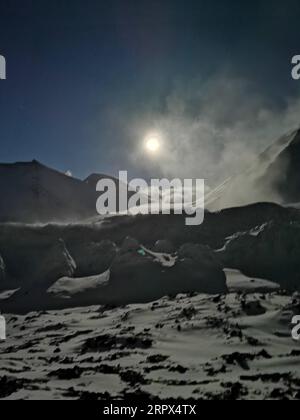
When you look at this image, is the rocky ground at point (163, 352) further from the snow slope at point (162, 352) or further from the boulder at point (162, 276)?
the boulder at point (162, 276)

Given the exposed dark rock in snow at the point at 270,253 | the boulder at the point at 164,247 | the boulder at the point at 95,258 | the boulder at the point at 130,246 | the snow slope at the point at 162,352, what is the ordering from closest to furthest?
the snow slope at the point at 162,352
the exposed dark rock in snow at the point at 270,253
the boulder at the point at 130,246
the boulder at the point at 95,258
the boulder at the point at 164,247

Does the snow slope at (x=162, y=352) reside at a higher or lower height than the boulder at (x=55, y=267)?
lower

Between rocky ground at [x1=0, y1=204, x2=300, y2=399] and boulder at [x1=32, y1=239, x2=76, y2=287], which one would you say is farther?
boulder at [x1=32, y1=239, x2=76, y2=287]

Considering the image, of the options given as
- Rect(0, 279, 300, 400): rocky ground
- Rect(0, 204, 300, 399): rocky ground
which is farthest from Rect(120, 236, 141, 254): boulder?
Rect(0, 279, 300, 400): rocky ground

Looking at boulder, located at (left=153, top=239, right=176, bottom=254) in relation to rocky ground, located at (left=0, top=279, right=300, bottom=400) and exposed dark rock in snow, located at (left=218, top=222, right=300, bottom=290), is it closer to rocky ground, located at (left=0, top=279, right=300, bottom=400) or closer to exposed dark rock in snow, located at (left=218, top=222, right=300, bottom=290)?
exposed dark rock in snow, located at (left=218, top=222, right=300, bottom=290)

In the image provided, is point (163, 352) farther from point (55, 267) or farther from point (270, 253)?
point (55, 267)

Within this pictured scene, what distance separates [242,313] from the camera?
92000mm

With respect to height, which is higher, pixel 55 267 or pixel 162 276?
pixel 55 267

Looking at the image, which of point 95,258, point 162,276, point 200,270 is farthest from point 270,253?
point 95,258

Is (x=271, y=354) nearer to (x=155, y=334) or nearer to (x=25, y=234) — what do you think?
(x=155, y=334)

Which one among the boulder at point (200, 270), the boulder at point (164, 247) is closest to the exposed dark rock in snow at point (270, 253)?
the boulder at point (200, 270)

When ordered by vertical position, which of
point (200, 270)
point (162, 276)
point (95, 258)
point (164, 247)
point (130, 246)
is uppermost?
point (164, 247)

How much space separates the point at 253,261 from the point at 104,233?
218ft
